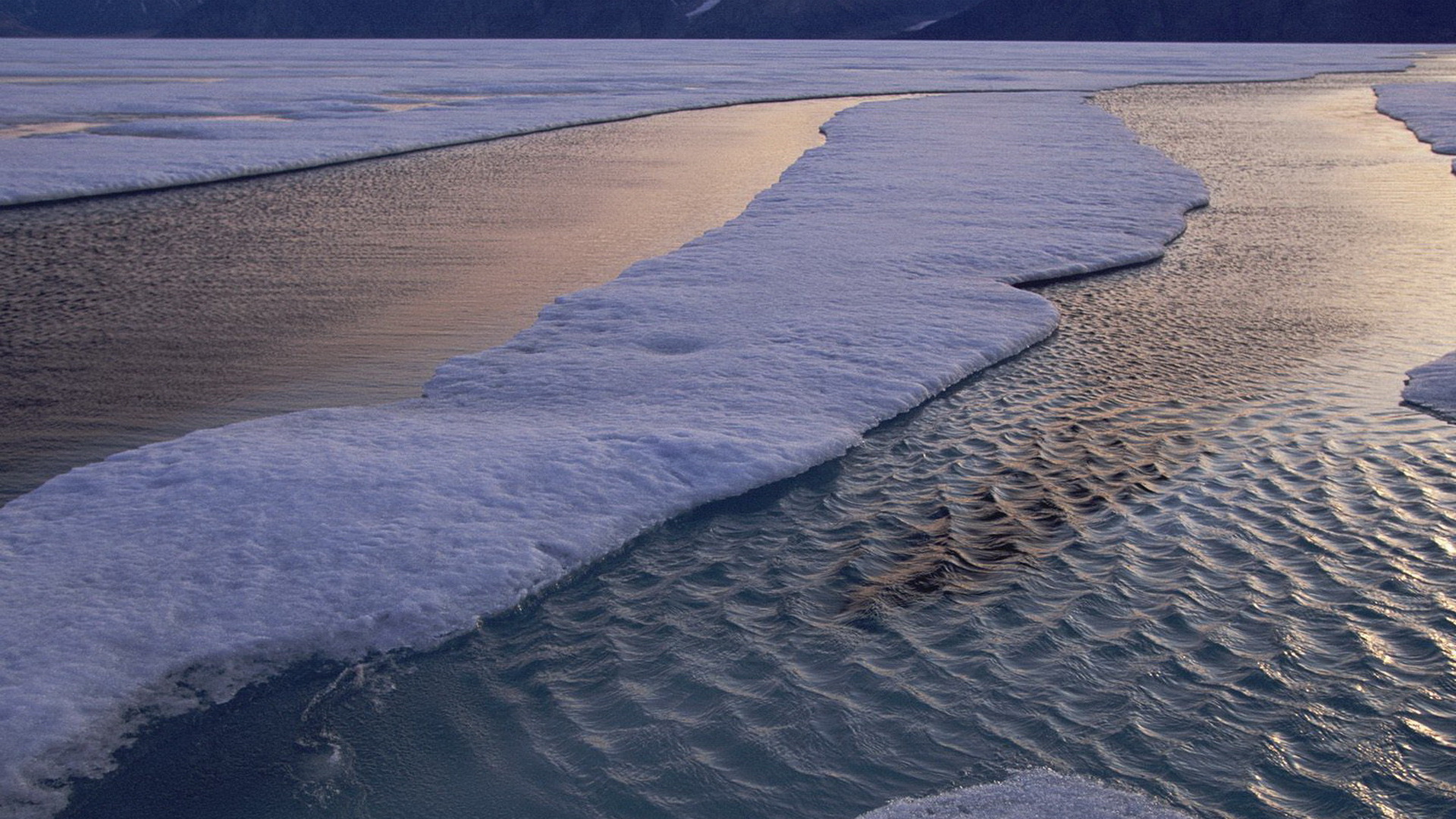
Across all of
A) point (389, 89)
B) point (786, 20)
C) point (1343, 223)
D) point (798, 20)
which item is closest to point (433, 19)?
point (786, 20)

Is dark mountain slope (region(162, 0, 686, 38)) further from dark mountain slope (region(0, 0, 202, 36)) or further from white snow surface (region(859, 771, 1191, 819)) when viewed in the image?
white snow surface (region(859, 771, 1191, 819))

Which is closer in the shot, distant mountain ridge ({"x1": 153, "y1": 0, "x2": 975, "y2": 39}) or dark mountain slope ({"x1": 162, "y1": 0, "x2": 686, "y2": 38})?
distant mountain ridge ({"x1": 153, "y1": 0, "x2": 975, "y2": 39})

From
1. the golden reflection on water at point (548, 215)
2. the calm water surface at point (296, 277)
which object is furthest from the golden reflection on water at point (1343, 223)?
the calm water surface at point (296, 277)

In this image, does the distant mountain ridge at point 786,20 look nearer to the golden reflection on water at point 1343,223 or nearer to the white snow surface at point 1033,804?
Answer: the golden reflection on water at point 1343,223

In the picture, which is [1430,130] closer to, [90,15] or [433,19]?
[433,19]

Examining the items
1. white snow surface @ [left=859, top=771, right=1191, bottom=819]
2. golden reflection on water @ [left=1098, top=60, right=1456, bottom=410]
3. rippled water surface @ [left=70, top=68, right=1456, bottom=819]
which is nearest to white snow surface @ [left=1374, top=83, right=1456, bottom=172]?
golden reflection on water @ [left=1098, top=60, right=1456, bottom=410]

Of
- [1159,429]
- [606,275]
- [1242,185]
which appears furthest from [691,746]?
[1242,185]
